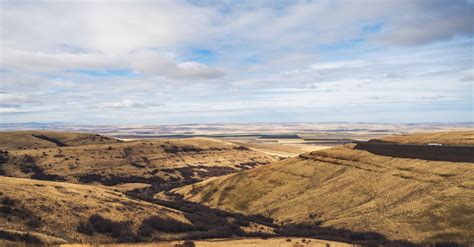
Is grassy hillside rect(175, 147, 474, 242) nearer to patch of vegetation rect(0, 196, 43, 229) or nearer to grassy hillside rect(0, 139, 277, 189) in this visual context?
patch of vegetation rect(0, 196, 43, 229)

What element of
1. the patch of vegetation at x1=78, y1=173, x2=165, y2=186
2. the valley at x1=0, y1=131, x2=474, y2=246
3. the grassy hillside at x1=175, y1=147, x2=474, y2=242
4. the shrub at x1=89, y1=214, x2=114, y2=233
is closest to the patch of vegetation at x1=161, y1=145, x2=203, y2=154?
the patch of vegetation at x1=78, y1=173, x2=165, y2=186

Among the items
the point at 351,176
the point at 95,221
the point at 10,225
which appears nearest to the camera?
the point at 10,225

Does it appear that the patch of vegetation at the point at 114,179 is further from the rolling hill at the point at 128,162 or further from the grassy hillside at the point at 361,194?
the grassy hillside at the point at 361,194

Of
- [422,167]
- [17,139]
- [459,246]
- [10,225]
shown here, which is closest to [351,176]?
[422,167]

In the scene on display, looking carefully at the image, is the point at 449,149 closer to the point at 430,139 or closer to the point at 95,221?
the point at 430,139

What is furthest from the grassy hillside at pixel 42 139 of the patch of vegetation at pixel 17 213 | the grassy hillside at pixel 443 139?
the grassy hillside at pixel 443 139

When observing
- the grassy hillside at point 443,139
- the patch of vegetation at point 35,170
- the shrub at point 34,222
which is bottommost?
the patch of vegetation at point 35,170
